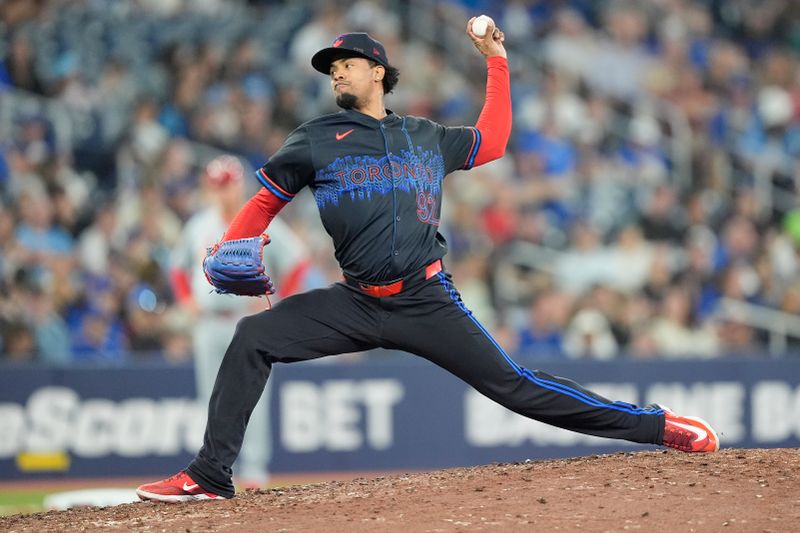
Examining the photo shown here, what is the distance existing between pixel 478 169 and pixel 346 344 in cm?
874

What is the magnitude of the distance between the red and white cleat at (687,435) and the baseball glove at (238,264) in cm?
220

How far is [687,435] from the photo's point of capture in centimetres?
665

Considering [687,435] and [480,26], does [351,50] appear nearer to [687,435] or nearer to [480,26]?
[480,26]

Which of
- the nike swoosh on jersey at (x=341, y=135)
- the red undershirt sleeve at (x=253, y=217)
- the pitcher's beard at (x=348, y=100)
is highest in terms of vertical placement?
the pitcher's beard at (x=348, y=100)

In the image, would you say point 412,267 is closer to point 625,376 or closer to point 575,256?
point 625,376

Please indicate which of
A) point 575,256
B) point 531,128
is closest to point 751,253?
point 575,256

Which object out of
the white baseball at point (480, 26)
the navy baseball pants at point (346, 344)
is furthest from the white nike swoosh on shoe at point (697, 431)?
the white baseball at point (480, 26)

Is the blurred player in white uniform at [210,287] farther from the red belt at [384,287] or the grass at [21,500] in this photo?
the red belt at [384,287]

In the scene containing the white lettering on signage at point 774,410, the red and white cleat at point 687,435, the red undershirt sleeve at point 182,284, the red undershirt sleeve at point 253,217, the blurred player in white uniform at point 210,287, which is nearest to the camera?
the red undershirt sleeve at point 253,217

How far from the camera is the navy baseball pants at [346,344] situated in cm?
613

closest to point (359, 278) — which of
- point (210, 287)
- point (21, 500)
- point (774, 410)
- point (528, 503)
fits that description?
point (528, 503)

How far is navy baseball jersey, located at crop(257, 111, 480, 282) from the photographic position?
6066 mm

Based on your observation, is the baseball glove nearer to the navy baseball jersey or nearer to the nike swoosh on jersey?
the navy baseball jersey

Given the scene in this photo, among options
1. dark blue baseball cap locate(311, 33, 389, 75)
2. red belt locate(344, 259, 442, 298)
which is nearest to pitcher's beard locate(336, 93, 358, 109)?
dark blue baseball cap locate(311, 33, 389, 75)
